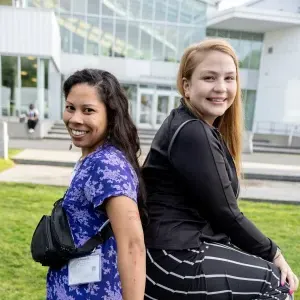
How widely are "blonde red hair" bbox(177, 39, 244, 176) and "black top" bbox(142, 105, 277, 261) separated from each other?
17 centimetres

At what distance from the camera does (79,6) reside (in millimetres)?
25094

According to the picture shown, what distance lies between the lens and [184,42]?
86.7 feet

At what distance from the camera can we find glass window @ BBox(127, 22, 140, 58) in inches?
1010

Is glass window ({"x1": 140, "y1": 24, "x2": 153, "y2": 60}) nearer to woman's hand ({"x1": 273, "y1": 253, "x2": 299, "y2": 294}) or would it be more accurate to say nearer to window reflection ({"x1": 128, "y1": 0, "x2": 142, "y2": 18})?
window reflection ({"x1": 128, "y1": 0, "x2": 142, "y2": 18})

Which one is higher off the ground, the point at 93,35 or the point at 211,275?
the point at 93,35

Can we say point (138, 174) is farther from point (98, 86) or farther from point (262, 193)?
point (262, 193)

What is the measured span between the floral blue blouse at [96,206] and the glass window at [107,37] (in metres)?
25.1

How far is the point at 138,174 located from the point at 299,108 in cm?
2656

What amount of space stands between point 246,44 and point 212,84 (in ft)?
92.9

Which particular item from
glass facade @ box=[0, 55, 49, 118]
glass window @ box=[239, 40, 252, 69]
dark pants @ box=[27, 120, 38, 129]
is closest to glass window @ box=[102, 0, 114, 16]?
glass facade @ box=[0, 55, 49, 118]

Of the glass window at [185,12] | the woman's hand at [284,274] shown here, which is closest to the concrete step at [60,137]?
the glass window at [185,12]

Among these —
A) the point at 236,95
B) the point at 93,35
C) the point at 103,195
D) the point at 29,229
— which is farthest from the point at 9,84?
the point at 103,195

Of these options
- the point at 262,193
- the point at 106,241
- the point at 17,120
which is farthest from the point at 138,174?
the point at 17,120

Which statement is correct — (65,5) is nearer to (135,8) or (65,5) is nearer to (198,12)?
(135,8)
